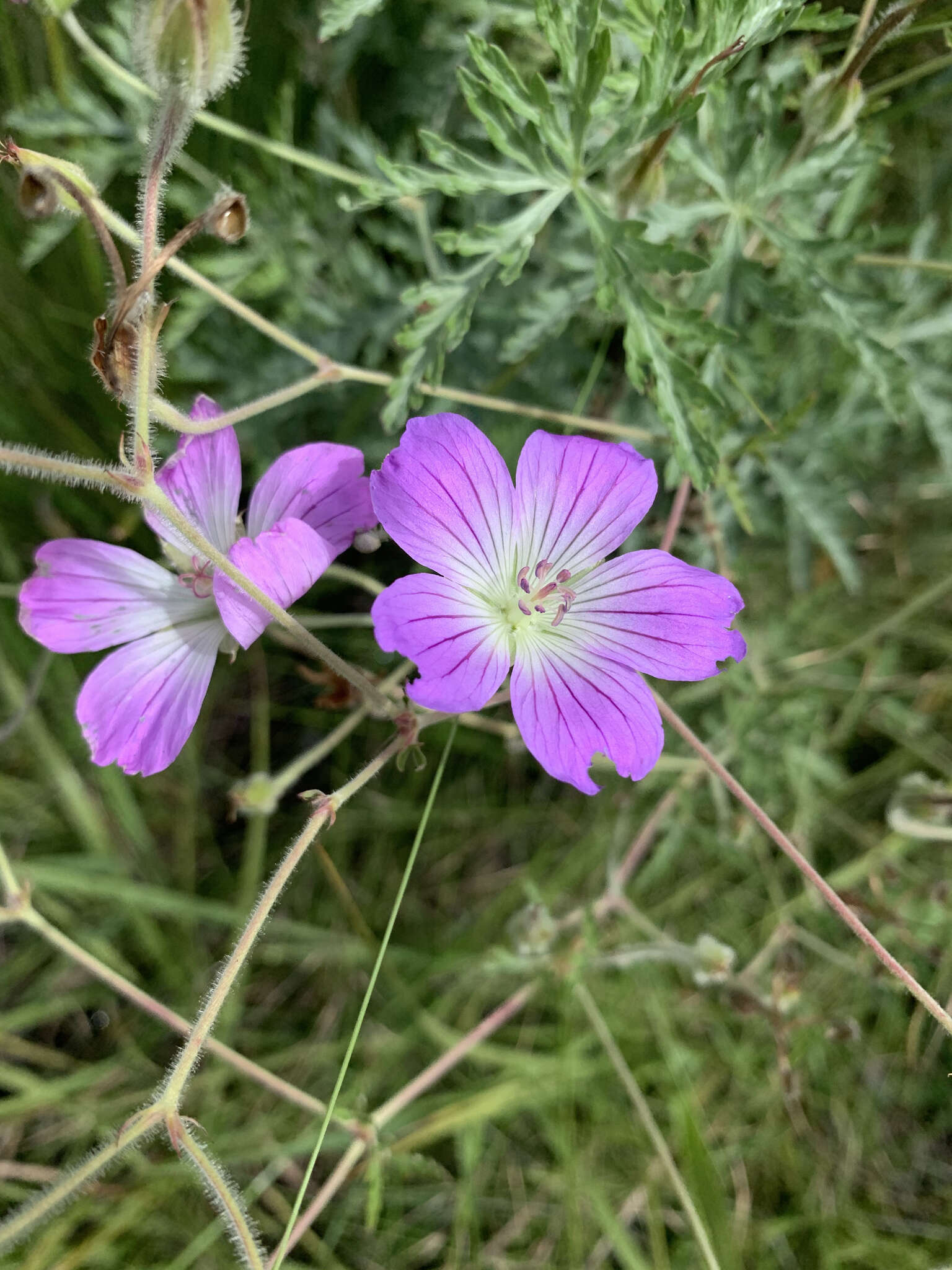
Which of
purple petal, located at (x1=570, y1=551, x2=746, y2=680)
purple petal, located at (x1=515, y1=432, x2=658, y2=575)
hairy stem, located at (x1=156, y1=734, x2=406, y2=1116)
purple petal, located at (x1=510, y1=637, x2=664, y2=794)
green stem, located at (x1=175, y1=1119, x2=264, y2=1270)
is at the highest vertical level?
purple petal, located at (x1=515, y1=432, x2=658, y2=575)

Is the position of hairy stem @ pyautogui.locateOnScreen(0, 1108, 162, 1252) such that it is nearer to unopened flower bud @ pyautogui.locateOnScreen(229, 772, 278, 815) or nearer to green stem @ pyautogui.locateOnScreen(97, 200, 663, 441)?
unopened flower bud @ pyautogui.locateOnScreen(229, 772, 278, 815)

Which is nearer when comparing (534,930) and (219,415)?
(219,415)

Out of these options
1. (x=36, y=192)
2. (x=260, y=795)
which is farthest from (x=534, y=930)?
(x=36, y=192)

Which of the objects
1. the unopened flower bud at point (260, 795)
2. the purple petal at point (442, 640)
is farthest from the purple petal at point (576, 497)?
the unopened flower bud at point (260, 795)

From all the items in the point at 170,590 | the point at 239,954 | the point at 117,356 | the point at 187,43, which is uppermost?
the point at 187,43

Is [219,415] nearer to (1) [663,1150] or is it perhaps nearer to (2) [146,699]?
(2) [146,699]

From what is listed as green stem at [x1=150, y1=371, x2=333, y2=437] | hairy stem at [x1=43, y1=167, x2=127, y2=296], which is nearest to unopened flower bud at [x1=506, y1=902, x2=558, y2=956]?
green stem at [x1=150, y1=371, x2=333, y2=437]

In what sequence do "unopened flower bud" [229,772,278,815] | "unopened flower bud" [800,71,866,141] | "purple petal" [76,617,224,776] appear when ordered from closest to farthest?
"purple petal" [76,617,224,776]
"unopened flower bud" [800,71,866,141]
"unopened flower bud" [229,772,278,815]
